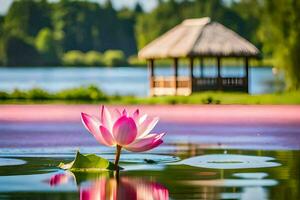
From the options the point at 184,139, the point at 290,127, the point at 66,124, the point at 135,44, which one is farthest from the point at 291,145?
the point at 135,44

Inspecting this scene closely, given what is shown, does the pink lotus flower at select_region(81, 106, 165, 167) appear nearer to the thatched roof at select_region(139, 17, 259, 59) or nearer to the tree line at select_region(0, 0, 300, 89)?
the thatched roof at select_region(139, 17, 259, 59)

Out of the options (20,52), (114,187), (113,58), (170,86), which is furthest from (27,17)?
(114,187)

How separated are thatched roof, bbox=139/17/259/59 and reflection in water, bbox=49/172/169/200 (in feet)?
105

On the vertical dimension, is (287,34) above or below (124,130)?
above

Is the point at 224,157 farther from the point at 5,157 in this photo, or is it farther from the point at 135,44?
the point at 135,44

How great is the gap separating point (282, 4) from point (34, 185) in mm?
35667

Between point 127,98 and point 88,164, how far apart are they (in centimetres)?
2928

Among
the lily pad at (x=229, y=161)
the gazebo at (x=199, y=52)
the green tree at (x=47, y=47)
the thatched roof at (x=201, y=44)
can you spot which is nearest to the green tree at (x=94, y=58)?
the green tree at (x=47, y=47)

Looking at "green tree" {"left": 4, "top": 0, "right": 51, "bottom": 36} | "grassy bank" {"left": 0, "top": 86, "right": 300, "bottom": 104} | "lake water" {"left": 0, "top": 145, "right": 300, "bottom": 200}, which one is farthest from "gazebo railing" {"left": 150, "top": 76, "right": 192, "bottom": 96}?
"green tree" {"left": 4, "top": 0, "right": 51, "bottom": 36}

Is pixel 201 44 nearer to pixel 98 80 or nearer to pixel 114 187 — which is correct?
pixel 114 187

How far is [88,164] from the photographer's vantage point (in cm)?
1217

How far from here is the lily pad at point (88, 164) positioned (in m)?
12.0

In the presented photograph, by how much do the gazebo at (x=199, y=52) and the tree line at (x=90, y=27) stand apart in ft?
259

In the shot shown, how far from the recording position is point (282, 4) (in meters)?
45.3
